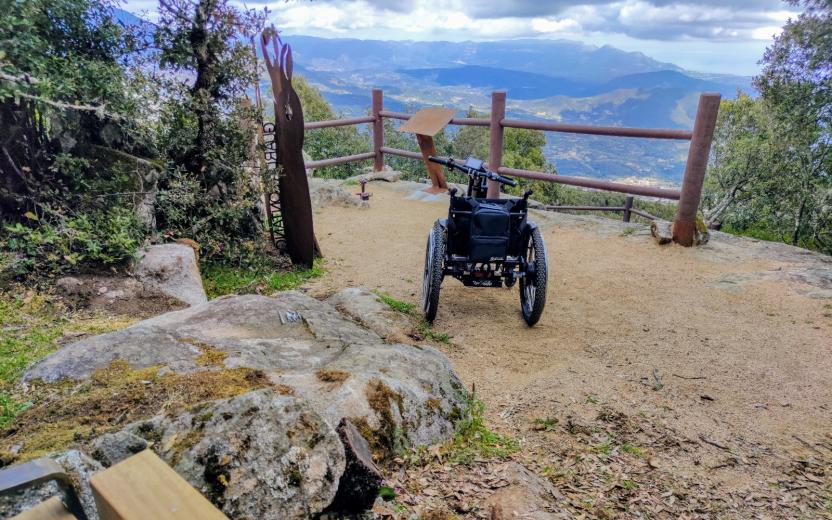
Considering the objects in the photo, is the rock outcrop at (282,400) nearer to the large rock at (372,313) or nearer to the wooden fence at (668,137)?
the large rock at (372,313)

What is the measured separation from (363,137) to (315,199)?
13.7m

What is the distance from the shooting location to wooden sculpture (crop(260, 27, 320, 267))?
4.80m

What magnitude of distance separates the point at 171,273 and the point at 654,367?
11.9 feet

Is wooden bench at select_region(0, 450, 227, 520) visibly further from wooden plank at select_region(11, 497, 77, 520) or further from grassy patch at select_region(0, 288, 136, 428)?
grassy patch at select_region(0, 288, 136, 428)

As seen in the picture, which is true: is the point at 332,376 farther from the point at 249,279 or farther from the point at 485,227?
the point at 249,279

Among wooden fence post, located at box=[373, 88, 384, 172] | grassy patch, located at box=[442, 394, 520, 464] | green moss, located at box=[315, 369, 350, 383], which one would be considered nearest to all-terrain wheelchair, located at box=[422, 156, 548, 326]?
grassy patch, located at box=[442, 394, 520, 464]

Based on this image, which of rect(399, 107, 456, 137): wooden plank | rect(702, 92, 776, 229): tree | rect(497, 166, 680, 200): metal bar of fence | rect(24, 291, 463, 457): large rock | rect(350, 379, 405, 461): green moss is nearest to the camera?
rect(350, 379, 405, 461): green moss

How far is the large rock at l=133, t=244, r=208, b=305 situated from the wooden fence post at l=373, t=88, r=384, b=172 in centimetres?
606

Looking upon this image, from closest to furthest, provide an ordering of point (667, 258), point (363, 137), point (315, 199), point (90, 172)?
point (90, 172) < point (667, 258) < point (315, 199) < point (363, 137)

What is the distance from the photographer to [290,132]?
15.9 ft

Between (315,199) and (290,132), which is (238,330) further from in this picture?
(315,199)

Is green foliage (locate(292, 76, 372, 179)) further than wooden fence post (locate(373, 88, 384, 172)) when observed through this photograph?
Yes

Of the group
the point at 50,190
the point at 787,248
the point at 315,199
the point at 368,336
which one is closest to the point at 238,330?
the point at 368,336

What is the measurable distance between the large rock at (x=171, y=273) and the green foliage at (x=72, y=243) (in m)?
0.14
